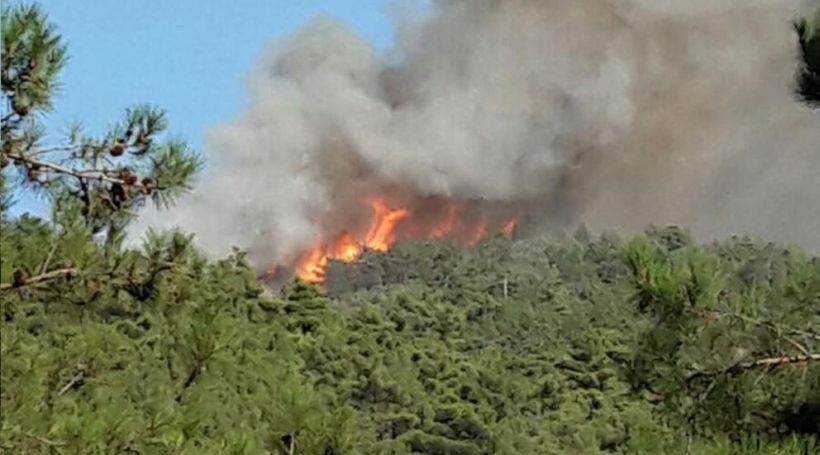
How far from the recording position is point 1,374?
748 millimetres

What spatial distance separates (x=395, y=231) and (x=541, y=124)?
114 centimetres

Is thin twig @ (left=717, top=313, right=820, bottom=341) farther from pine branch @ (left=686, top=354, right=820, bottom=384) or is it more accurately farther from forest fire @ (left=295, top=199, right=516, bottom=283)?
forest fire @ (left=295, top=199, right=516, bottom=283)

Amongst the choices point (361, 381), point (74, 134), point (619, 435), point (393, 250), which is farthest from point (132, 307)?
point (393, 250)

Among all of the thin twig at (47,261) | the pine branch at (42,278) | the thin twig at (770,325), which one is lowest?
the pine branch at (42,278)

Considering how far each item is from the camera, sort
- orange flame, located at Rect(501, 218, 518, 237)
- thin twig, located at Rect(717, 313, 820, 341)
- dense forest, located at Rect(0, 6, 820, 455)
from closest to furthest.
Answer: dense forest, located at Rect(0, 6, 820, 455), thin twig, located at Rect(717, 313, 820, 341), orange flame, located at Rect(501, 218, 518, 237)

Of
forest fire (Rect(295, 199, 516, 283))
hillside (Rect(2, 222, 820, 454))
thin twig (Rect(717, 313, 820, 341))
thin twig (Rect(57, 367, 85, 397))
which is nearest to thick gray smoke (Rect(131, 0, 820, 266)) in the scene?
forest fire (Rect(295, 199, 516, 283))

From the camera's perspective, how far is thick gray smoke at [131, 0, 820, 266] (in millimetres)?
5777

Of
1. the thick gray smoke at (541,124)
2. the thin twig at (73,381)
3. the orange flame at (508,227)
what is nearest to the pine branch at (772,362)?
the thin twig at (73,381)

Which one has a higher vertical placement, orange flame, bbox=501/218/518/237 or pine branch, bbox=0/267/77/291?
orange flame, bbox=501/218/518/237

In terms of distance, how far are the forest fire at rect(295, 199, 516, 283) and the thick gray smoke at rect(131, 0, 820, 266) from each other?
81mm

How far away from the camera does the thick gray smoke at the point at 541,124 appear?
19.0ft

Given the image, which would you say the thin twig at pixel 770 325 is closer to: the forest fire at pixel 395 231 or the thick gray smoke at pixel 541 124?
the thick gray smoke at pixel 541 124

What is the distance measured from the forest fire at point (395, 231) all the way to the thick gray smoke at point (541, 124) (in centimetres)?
8

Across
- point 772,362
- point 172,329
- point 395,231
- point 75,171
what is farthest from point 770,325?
point 395,231
